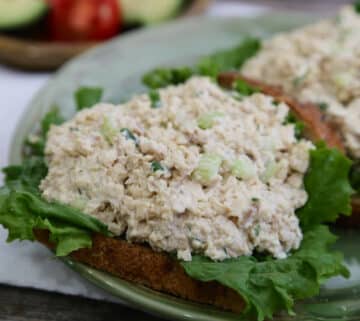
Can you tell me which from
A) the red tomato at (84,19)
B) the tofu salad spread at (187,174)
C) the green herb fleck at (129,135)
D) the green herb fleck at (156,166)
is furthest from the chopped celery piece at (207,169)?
the red tomato at (84,19)

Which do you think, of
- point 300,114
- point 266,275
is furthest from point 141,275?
point 300,114

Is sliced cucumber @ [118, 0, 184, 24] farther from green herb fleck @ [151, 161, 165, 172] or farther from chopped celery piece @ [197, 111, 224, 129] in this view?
green herb fleck @ [151, 161, 165, 172]

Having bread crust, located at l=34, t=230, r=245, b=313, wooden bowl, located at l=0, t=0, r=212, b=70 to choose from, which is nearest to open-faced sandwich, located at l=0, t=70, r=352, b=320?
bread crust, located at l=34, t=230, r=245, b=313

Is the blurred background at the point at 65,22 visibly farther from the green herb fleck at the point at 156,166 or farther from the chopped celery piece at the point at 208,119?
the green herb fleck at the point at 156,166

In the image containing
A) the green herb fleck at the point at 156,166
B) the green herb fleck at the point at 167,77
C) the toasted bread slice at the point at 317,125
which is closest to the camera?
the green herb fleck at the point at 156,166

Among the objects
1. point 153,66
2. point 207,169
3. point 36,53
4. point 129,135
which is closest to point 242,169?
point 207,169

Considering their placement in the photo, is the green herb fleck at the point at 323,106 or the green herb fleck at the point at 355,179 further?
the green herb fleck at the point at 323,106

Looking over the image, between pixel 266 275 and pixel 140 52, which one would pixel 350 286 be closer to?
pixel 266 275
